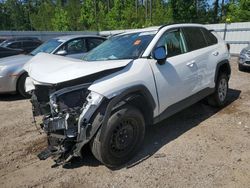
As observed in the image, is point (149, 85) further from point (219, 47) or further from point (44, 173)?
point (219, 47)

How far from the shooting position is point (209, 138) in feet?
15.2

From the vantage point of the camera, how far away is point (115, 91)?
362 cm

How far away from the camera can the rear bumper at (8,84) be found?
299 inches

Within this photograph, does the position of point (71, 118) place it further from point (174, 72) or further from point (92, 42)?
point (92, 42)

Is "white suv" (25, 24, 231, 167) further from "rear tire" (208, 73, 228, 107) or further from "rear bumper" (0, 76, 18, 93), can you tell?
"rear bumper" (0, 76, 18, 93)

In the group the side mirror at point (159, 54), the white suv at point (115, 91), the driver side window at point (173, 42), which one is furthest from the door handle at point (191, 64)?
the side mirror at point (159, 54)

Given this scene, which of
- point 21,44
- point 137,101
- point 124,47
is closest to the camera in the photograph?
point 137,101

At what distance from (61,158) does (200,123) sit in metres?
2.82

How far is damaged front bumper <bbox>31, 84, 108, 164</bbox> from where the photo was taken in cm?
345

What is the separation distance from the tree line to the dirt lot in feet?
75.7

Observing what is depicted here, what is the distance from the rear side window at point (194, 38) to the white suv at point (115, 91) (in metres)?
0.03

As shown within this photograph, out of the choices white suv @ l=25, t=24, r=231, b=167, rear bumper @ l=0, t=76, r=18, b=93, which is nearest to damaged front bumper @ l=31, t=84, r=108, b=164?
white suv @ l=25, t=24, r=231, b=167

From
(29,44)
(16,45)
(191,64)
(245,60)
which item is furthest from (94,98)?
(29,44)

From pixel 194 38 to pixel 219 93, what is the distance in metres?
1.46
